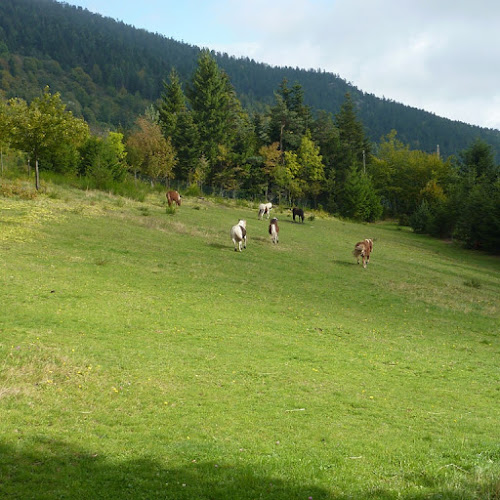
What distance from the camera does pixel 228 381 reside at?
9.39 metres

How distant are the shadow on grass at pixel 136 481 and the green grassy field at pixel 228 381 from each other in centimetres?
3

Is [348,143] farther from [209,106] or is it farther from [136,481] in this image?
[136,481]

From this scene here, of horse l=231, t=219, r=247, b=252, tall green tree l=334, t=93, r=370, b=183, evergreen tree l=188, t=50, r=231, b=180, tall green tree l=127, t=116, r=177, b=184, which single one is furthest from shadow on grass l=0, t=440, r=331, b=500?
tall green tree l=334, t=93, r=370, b=183

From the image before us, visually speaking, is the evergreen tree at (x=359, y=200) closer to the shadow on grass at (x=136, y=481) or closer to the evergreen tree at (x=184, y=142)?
the evergreen tree at (x=184, y=142)

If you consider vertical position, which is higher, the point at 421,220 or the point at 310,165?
the point at 310,165

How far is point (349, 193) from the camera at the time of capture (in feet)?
245

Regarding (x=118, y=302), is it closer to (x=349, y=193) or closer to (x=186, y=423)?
(x=186, y=423)

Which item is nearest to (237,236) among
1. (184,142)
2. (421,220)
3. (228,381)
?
(228,381)

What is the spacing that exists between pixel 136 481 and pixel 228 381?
4017 millimetres

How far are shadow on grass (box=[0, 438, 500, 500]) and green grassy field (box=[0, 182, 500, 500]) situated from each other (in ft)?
0.08

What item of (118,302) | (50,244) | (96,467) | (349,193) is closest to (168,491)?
(96,467)

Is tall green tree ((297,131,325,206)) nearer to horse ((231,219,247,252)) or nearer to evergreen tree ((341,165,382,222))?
evergreen tree ((341,165,382,222))

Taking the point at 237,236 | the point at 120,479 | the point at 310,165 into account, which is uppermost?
the point at 310,165

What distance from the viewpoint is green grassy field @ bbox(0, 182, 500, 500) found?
5781 mm
